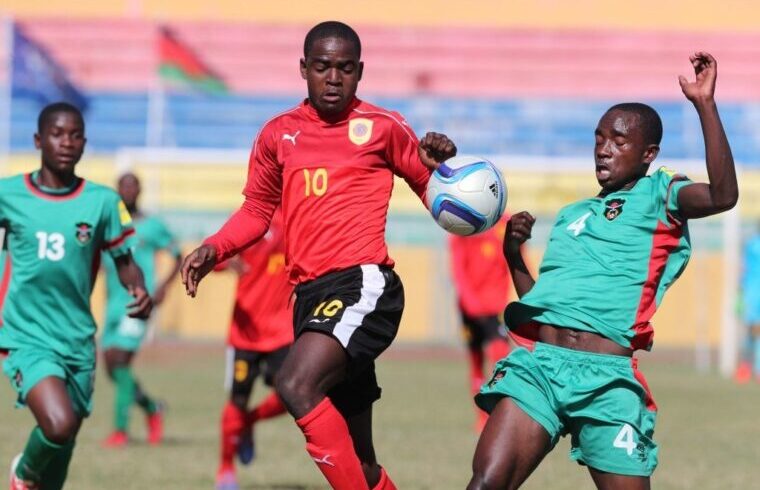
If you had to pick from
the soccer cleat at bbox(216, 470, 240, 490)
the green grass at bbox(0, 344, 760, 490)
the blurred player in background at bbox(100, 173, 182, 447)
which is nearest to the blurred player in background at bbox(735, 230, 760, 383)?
the green grass at bbox(0, 344, 760, 490)

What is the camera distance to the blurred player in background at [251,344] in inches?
398

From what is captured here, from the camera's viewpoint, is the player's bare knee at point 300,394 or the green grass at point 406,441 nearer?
the player's bare knee at point 300,394

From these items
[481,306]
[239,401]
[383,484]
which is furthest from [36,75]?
[383,484]

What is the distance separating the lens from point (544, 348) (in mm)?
5992

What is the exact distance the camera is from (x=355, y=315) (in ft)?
20.4

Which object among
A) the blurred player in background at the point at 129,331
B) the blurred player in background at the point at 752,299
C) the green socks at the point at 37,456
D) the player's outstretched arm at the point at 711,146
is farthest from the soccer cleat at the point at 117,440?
the blurred player in background at the point at 752,299

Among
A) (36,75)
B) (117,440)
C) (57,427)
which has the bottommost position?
(117,440)

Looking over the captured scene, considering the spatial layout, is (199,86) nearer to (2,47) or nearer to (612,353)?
(2,47)

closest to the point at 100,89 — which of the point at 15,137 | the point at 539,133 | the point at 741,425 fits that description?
the point at 15,137

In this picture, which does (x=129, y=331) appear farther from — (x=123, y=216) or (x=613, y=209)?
(x=613, y=209)

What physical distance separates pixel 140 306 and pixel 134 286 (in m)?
0.22

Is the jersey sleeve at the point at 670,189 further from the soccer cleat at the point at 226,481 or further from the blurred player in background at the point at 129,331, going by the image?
the blurred player in background at the point at 129,331

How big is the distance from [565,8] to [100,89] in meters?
11.8

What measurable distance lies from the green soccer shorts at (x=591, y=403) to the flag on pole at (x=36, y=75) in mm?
22073
